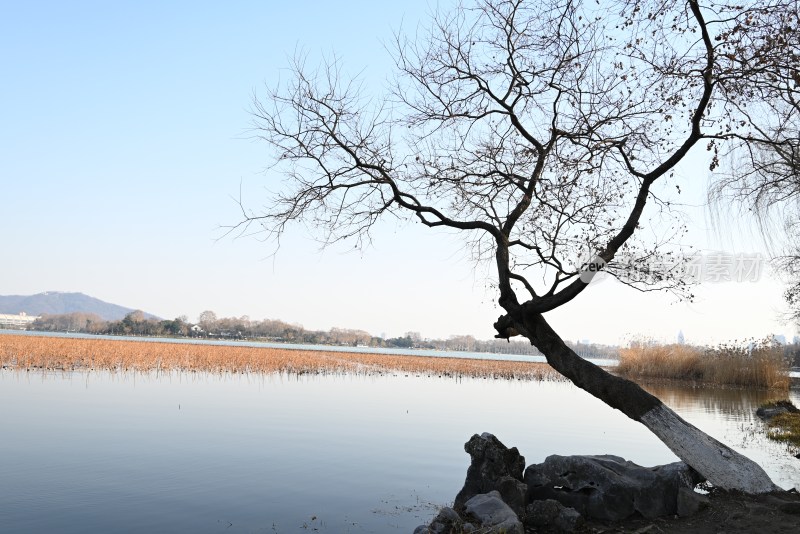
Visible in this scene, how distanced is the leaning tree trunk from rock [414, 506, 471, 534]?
10.8ft

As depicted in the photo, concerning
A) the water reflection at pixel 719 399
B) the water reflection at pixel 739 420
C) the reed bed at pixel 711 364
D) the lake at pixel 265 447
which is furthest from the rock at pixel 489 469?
the reed bed at pixel 711 364

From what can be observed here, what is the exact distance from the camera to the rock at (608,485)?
323 inches

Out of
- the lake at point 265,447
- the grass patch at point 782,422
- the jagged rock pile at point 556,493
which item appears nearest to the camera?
the jagged rock pile at point 556,493

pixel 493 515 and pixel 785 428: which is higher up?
pixel 493 515

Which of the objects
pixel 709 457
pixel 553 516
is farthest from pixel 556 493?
pixel 709 457

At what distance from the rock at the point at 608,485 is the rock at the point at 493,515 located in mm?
1195

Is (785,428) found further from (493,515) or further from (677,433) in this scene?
(493,515)

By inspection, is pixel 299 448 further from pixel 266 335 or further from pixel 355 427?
pixel 266 335

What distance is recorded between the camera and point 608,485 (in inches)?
328

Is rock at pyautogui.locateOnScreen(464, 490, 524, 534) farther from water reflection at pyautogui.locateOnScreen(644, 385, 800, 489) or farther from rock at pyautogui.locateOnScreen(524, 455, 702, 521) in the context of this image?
water reflection at pyautogui.locateOnScreen(644, 385, 800, 489)

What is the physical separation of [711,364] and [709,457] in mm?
31901

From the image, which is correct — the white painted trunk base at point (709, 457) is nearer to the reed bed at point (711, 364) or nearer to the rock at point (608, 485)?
the rock at point (608, 485)

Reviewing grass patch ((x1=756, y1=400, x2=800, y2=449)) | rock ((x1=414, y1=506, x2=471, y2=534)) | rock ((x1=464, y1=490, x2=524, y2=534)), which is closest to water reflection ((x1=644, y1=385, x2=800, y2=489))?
grass patch ((x1=756, y1=400, x2=800, y2=449))

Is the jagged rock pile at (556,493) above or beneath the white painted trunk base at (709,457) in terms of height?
beneath
